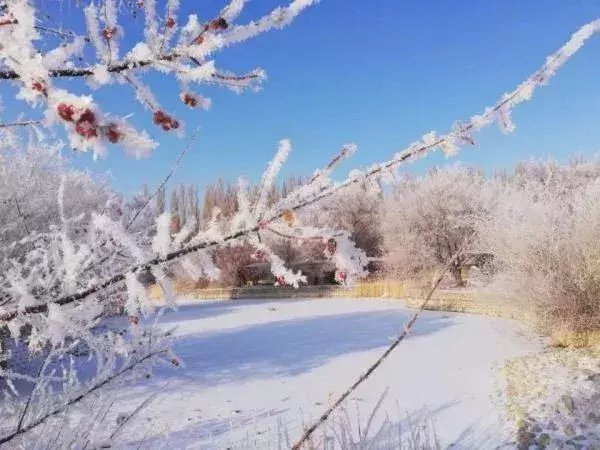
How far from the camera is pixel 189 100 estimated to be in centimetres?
128

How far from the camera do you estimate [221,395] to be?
9242 mm

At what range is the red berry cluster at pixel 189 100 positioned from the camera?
127 centimetres

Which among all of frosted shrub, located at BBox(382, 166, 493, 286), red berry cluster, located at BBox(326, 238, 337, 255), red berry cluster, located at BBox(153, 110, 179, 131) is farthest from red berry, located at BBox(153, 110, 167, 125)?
frosted shrub, located at BBox(382, 166, 493, 286)

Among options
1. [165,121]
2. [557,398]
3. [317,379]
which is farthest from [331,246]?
[317,379]

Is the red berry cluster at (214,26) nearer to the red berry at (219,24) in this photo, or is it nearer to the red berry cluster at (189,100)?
the red berry at (219,24)

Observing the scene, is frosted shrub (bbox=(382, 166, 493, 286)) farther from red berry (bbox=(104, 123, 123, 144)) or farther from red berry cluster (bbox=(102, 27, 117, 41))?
red berry (bbox=(104, 123, 123, 144))

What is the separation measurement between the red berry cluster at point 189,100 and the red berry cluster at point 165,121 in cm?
15

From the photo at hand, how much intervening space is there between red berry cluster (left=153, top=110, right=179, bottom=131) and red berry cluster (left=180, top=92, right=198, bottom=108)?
15cm

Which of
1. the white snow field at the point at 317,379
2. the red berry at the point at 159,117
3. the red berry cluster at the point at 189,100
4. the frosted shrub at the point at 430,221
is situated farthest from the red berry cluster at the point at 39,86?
the frosted shrub at the point at 430,221

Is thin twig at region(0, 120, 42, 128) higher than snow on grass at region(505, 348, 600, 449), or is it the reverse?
thin twig at region(0, 120, 42, 128)

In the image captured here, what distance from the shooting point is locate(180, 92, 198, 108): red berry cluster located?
1270 millimetres

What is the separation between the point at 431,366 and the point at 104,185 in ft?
49.2

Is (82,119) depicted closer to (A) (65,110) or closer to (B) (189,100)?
(A) (65,110)

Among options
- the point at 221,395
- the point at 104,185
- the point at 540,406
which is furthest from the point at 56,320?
the point at 104,185
